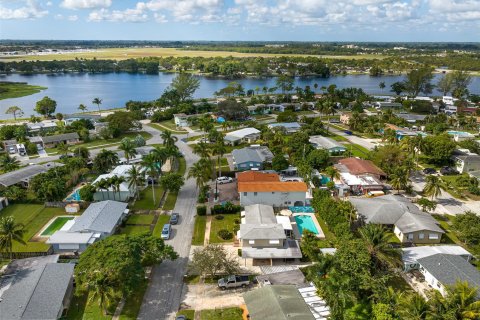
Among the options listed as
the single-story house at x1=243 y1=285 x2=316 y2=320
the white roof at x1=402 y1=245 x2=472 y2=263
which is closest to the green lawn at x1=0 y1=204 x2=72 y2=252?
the single-story house at x1=243 y1=285 x2=316 y2=320

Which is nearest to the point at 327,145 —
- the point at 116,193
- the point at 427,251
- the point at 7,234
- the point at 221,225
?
the point at 221,225

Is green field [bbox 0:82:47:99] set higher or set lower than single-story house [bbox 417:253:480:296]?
higher

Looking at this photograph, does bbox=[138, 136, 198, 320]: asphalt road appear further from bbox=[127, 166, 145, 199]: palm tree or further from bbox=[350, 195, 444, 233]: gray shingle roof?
bbox=[350, 195, 444, 233]: gray shingle roof

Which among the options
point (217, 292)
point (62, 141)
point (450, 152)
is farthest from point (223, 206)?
point (62, 141)

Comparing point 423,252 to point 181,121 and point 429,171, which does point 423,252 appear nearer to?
point 429,171

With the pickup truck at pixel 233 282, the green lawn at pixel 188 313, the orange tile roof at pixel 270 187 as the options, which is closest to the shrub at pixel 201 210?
the orange tile roof at pixel 270 187
